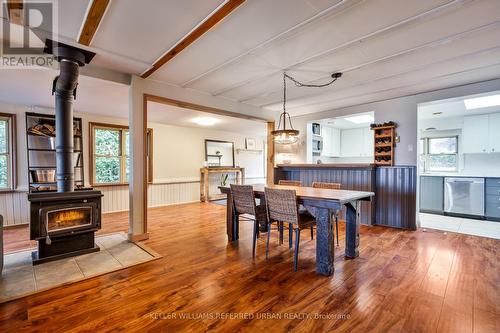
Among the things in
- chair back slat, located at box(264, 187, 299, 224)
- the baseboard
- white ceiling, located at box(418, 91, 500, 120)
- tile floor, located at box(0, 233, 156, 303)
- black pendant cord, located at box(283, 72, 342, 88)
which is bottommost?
tile floor, located at box(0, 233, 156, 303)

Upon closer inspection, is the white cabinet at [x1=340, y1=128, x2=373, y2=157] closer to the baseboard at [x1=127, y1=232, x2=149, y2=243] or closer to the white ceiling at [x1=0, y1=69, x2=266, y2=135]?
the white ceiling at [x1=0, y1=69, x2=266, y2=135]

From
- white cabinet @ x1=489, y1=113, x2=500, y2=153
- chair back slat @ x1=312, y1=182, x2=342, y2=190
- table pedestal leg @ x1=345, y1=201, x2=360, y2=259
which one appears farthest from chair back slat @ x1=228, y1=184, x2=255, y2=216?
white cabinet @ x1=489, y1=113, x2=500, y2=153

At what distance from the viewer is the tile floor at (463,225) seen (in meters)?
3.88

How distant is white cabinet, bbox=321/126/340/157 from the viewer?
658 cm

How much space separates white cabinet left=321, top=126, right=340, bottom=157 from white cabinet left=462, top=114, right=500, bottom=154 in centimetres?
283

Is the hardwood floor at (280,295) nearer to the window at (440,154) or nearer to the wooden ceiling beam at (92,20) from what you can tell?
the wooden ceiling beam at (92,20)

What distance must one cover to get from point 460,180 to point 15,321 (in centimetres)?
696

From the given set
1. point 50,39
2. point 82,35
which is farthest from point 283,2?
point 50,39

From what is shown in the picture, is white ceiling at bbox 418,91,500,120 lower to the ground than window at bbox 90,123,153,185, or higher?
higher

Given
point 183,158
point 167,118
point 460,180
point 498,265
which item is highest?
point 167,118

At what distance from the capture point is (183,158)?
685 cm

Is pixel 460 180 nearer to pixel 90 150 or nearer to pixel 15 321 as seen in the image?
pixel 15 321

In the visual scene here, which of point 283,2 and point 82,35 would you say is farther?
point 82,35

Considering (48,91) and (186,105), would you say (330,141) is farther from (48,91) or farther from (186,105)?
(48,91)
